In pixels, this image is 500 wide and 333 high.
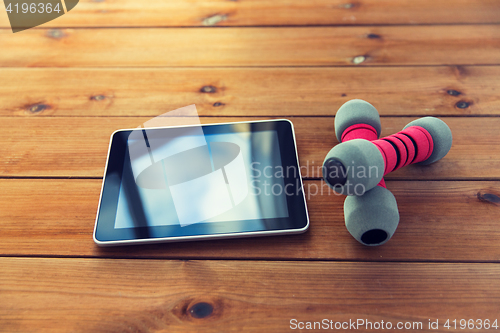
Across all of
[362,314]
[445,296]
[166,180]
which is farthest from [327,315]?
[166,180]

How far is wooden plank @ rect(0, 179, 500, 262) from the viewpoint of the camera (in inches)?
20.8

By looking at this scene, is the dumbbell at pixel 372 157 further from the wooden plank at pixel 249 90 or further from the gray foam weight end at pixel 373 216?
the wooden plank at pixel 249 90

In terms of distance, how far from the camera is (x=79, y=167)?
2.08ft

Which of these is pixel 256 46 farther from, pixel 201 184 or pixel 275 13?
pixel 201 184

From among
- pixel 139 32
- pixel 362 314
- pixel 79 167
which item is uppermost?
pixel 139 32

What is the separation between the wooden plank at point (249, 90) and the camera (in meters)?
0.70

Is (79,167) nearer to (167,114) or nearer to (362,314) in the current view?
(167,114)

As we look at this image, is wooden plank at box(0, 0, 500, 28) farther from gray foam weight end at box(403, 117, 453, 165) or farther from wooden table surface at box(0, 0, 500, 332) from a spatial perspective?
gray foam weight end at box(403, 117, 453, 165)

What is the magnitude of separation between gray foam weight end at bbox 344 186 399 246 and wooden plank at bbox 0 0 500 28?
56 centimetres

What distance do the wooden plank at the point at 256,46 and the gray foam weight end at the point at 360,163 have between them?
0.40m

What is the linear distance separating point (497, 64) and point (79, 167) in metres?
0.90

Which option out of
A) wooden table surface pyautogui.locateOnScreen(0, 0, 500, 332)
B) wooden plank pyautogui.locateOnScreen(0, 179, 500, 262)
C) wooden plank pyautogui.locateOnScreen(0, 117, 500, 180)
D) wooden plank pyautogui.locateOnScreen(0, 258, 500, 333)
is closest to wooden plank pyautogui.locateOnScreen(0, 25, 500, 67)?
wooden table surface pyautogui.locateOnScreen(0, 0, 500, 332)

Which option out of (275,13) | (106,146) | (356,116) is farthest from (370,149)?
(275,13)

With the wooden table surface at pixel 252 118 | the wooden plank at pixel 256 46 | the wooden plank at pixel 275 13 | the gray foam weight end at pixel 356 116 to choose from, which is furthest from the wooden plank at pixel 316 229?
the wooden plank at pixel 275 13
